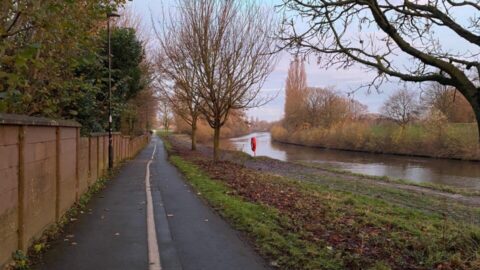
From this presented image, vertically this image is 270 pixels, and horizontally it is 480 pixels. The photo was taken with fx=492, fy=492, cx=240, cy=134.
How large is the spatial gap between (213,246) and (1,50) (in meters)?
3.79

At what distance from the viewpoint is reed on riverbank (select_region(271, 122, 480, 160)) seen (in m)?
50.2

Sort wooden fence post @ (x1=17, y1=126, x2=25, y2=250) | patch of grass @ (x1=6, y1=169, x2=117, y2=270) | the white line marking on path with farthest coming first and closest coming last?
1. wooden fence post @ (x1=17, y1=126, x2=25, y2=250)
2. the white line marking on path
3. patch of grass @ (x1=6, y1=169, x2=117, y2=270)

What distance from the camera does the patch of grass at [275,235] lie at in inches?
238

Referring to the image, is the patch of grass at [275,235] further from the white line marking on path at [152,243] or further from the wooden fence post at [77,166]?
the wooden fence post at [77,166]

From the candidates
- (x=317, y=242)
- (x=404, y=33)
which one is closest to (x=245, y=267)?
(x=317, y=242)

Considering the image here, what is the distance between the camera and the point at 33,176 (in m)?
6.88

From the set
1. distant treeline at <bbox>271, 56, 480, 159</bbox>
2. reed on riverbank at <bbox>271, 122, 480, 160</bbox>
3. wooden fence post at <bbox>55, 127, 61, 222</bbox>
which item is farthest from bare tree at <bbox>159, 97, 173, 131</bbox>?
wooden fence post at <bbox>55, 127, 61, 222</bbox>

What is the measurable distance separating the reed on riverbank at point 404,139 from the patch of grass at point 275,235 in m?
42.6

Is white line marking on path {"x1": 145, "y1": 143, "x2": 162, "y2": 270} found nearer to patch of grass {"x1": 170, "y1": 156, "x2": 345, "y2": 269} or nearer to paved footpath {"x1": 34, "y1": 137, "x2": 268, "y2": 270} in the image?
paved footpath {"x1": 34, "y1": 137, "x2": 268, "y2": 270}

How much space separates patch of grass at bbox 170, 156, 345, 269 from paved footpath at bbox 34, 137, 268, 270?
0.82 feet

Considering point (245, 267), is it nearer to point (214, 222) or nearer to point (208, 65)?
point (214, 222)

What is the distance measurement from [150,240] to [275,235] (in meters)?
1.87

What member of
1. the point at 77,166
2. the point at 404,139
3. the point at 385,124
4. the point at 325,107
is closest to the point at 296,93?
the point at 325,107

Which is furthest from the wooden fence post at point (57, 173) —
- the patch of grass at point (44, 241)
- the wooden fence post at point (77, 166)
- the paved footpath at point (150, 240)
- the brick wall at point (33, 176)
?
the wooden fence post at point (77, 166)
